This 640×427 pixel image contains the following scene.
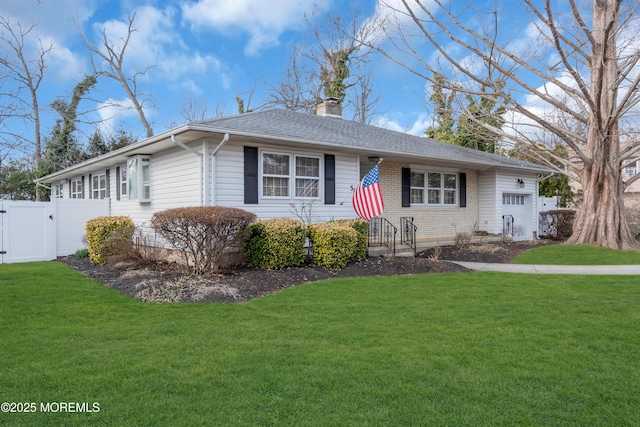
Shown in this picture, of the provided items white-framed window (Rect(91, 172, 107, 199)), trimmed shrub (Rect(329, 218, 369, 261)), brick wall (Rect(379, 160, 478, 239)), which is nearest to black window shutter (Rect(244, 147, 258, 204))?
trimmed shrub (Rect(329, 218, 369, 261))

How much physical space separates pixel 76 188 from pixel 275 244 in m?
13.4

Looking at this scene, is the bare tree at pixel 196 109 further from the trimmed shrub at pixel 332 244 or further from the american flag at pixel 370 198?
the trimmed shrub at pixel 332 244

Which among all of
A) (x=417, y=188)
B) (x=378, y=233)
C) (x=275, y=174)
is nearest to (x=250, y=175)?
(x=275, y=174)

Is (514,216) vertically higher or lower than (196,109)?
lower

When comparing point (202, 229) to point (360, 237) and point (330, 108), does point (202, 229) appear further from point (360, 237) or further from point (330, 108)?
point (330, 108)

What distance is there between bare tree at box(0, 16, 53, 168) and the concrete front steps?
68.0 ft

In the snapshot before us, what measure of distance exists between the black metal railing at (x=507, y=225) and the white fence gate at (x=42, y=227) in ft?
46.1

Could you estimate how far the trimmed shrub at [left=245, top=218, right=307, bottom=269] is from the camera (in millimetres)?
8547

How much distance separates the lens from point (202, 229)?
7.79 m

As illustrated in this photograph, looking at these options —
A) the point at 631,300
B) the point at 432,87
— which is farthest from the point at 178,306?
the point at 432,87

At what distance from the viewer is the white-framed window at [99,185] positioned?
15.1 metres

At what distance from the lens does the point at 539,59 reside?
13.4 m

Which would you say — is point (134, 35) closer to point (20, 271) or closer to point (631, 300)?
point (20, 271)

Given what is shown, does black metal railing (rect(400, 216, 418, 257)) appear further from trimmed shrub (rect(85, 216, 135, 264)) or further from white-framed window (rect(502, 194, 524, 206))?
trimmed shrub (rect(85, 216, 135, 264))
